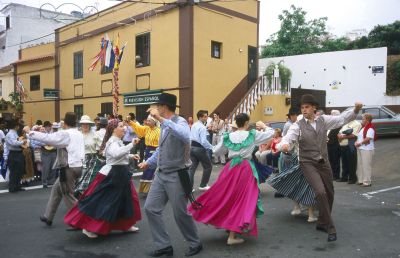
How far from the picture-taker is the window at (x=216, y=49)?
60.1ft

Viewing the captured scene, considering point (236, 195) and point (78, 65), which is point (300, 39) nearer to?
point (78, 65)

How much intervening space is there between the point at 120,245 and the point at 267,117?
49.5ft

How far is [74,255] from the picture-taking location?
5180 millimetres

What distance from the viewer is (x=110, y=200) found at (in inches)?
222

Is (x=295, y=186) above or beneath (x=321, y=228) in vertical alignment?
above

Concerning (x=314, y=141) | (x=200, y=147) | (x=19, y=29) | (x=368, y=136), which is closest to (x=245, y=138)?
(x=314, y=141)

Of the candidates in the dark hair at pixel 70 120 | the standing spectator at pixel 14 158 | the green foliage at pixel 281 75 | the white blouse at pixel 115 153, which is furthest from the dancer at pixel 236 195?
the green foliage at pixel 281 75

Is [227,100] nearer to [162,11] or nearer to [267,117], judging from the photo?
[267,117]

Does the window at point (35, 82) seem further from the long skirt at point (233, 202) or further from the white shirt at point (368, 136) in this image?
the long skirt at point (233, 202)

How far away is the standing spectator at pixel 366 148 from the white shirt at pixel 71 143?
21.9 feet

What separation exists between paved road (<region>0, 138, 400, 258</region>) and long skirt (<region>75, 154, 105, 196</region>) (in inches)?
26.0

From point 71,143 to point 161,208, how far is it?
2262 mm

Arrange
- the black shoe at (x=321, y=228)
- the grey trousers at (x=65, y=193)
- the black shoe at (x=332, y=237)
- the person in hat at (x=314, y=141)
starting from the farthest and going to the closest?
the grey trousers at (x=65, y=193)
the black shoe at (x=321, y=228)
the person in hat at (x=314, y=141)
the black shoe at (x=332, y=237)

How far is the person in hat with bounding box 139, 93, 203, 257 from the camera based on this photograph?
4.91 metres
